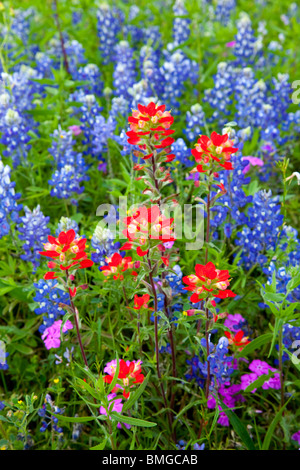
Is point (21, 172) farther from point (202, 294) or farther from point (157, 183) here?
point (202, 294)

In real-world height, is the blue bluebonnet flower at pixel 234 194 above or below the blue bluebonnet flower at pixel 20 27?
below

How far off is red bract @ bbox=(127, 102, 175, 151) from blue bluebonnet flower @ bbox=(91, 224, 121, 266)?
1.84 ft

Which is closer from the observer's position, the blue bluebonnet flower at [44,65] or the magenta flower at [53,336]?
the magenta flower at [53,336]

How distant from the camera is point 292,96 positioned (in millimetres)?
3727

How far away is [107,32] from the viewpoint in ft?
14.7

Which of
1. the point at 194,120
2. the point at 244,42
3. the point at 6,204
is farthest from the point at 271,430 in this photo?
the point at 244,42

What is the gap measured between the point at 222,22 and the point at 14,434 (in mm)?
4729

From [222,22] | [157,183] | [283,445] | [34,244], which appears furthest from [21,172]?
[222,22]

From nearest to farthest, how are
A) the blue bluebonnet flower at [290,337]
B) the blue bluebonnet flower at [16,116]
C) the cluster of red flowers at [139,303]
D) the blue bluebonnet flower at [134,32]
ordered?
the cluster of red flowers at [139,303], the blue bluebonnet flower at [290,337], the blue bluebonnet flower at [16,116], the blue bluebonnet flower at [134,32]

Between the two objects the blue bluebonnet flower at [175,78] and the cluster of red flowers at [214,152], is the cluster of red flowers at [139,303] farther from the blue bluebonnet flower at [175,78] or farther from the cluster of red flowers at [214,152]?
the blue bluebonnet flower at [175,78]

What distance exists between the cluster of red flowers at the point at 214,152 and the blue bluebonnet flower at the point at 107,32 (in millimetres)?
2794

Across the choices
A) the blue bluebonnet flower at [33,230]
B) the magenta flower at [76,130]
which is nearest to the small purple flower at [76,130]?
the magenta flower at [76,130]

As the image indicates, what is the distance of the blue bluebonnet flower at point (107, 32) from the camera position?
448 centimetres

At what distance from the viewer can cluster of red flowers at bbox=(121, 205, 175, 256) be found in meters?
1.76
